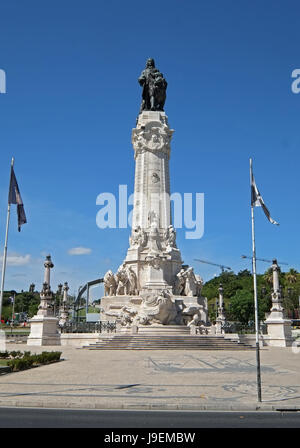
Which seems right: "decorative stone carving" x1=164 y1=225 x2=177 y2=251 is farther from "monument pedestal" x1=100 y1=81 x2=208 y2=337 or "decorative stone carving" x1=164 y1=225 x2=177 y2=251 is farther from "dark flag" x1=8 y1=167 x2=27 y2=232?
"dark flag" x1=8 y1=167 x2=27 y2=232

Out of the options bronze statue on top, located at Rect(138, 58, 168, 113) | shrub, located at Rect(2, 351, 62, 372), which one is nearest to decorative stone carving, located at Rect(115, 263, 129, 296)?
shrub, located at Rect(2, 351, 62, 372)

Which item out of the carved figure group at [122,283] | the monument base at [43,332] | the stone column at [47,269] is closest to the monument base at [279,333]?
the carved figure group at [122,283]

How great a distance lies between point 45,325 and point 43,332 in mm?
602

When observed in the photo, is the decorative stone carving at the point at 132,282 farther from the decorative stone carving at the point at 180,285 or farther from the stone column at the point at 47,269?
the stone column at the point at 47,269

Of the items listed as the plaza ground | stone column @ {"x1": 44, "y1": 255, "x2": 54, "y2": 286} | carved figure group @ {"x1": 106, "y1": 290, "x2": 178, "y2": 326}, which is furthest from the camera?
stone column @ {"x1": 44, "y1": 255, "x2": 54, "y2": 286}

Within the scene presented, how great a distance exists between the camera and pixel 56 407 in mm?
10484

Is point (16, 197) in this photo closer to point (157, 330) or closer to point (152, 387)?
point (152, 387)

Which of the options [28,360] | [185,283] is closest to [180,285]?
[185,283]

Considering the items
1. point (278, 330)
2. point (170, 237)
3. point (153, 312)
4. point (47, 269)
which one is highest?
point (170, 237)

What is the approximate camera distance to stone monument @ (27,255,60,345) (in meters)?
35.1

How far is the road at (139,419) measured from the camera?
8570 mm

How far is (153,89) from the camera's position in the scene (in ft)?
163

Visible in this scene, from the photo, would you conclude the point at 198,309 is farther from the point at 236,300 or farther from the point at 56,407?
the point at 236,300

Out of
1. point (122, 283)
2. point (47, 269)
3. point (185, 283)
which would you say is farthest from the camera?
point (185, 283)
